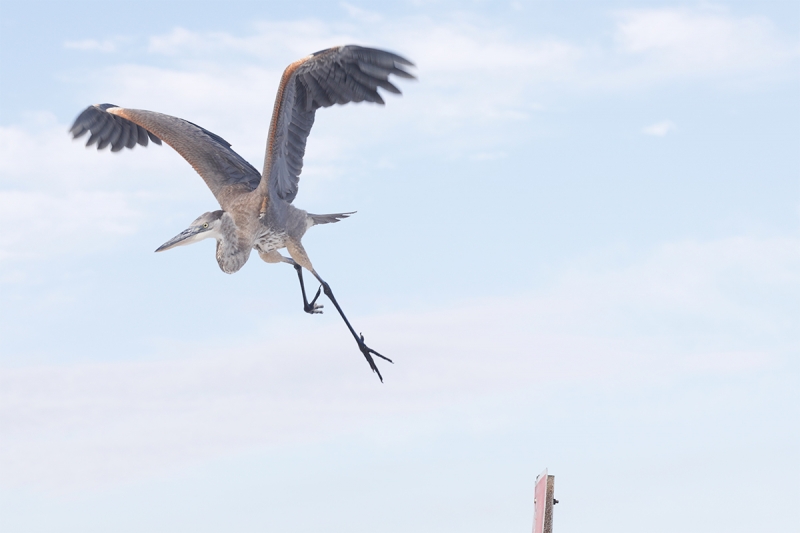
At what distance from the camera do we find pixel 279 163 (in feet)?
27.9

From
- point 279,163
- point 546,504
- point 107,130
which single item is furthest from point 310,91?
point 546,504

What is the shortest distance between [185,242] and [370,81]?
6.99 ft

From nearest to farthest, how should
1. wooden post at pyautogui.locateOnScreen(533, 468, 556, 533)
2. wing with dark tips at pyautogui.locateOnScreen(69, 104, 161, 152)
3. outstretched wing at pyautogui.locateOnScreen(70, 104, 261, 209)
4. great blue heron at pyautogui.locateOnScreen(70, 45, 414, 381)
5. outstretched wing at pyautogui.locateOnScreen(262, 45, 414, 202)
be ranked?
wooden post at pyautogui.locateOnScreen(533, 468, 556, 533), outstretched wing at pyautogui.locateOnScreen(262, 45, 414, 202), great blue heron at pyautogui.locateOnScreen(70, 45, 414, 381), outstretched wing at pyautogui.locateOnScreen(70, 104, 261, 209), wing with dark tips at pyautogui.locateOnScreen(69, 104, 161, 152)

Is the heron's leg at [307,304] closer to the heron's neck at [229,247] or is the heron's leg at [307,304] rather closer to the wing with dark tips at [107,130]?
the heron's neck at [229,247]

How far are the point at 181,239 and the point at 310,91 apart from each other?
176cm

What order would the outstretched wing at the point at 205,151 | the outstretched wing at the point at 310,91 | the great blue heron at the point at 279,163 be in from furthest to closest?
1. the outstretched wing at the point at 205,151
2. the great blue heron at the point at 279,163
3. the outstretched wing at the point at 310,91

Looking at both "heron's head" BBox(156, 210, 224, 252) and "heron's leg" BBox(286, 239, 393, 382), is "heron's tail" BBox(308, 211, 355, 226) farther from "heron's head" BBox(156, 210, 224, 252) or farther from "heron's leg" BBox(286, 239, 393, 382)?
"heron's head" BBox(156, 210, 224, 252)

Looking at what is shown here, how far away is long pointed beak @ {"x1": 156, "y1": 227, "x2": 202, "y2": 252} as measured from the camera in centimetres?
788

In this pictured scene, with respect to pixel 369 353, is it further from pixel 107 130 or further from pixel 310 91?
pixel 107 130

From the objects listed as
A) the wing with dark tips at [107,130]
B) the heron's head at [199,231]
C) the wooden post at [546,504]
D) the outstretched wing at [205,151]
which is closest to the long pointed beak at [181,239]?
the heron's head at [199,231]

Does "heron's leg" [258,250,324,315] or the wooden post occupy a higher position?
"heron's leg" [258,250,324,315]

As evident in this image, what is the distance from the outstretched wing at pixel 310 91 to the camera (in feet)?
25.3

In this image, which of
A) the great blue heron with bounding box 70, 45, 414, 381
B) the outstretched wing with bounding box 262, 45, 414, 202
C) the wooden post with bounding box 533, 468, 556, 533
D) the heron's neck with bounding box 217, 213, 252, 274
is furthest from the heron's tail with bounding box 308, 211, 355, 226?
the wooden post with bounding box 533, 468, 556, 533

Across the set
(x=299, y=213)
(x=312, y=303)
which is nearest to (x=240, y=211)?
(x=299, y=213)
